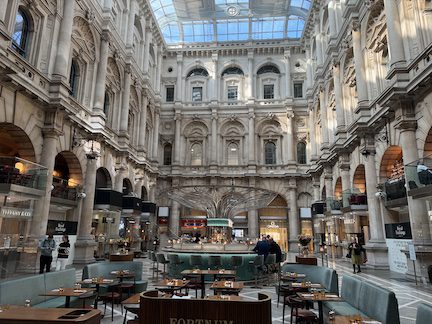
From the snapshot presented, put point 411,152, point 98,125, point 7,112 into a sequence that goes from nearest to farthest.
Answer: point 7,112 → point 411,152 → point 98,125

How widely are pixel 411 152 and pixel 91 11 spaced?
17.4 m

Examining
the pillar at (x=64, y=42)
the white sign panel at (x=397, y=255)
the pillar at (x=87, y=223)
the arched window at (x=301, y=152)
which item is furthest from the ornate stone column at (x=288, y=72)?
the pillar at (x=64, y=42)

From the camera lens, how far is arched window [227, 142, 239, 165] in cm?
3334

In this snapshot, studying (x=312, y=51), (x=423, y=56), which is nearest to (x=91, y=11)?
(x=423, y=56)

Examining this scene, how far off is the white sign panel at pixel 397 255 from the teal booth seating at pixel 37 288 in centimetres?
1234

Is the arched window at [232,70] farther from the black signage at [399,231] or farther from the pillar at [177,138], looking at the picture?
the black signage at [399,231]

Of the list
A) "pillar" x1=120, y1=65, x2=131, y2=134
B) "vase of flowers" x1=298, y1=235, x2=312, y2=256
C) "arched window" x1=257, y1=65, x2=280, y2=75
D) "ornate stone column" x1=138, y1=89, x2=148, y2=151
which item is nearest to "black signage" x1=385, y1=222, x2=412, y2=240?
"vase of flowers" x1=298, y1=235, x2=312, y2=256

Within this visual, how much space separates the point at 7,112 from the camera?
1229 centimetres

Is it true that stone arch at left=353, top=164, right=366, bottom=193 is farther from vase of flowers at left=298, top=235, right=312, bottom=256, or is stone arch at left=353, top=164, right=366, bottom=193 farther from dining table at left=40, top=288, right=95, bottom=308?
dining table at left=40, top=288, right=95, bottom=308

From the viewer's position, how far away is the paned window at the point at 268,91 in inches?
1367

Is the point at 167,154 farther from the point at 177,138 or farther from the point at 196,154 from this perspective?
the point at 196,154

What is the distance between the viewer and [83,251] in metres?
16.8

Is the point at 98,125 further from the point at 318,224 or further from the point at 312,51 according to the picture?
the point at 312,51

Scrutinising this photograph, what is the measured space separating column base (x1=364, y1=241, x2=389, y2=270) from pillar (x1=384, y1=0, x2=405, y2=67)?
811 cm
